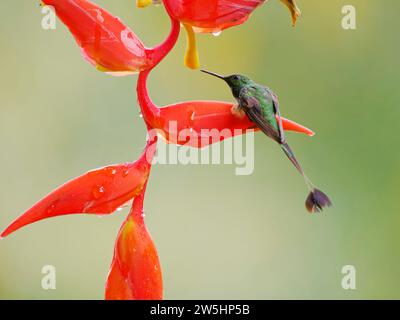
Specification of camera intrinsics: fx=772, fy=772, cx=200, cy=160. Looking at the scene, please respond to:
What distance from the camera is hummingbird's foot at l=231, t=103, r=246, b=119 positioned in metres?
1.19

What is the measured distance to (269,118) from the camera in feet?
3.95

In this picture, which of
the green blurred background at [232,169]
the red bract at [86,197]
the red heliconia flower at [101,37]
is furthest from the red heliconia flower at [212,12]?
the green blurred background at [232,169]

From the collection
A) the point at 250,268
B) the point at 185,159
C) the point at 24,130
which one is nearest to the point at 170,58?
the point at 24,130

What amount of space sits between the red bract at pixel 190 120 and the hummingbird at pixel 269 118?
4 cm

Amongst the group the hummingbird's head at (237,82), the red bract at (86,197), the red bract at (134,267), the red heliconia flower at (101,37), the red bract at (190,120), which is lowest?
the red bract at (134,267)

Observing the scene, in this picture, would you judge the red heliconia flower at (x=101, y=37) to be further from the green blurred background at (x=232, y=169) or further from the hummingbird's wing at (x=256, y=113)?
the green blurred background at (x=232, y=169)

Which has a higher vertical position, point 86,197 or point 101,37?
point 101,37

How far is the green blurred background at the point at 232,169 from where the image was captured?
260cm

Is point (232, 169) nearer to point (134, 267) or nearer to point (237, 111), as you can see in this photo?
point (237, 111)

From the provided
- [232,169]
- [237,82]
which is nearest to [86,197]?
[237,82]

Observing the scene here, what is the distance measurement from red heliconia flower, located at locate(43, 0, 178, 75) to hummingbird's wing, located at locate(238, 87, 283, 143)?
18 cm

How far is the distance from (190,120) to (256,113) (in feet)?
0.38

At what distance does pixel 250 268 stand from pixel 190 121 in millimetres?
1574

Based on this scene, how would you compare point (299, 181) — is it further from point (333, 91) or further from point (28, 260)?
point (28, 260)
